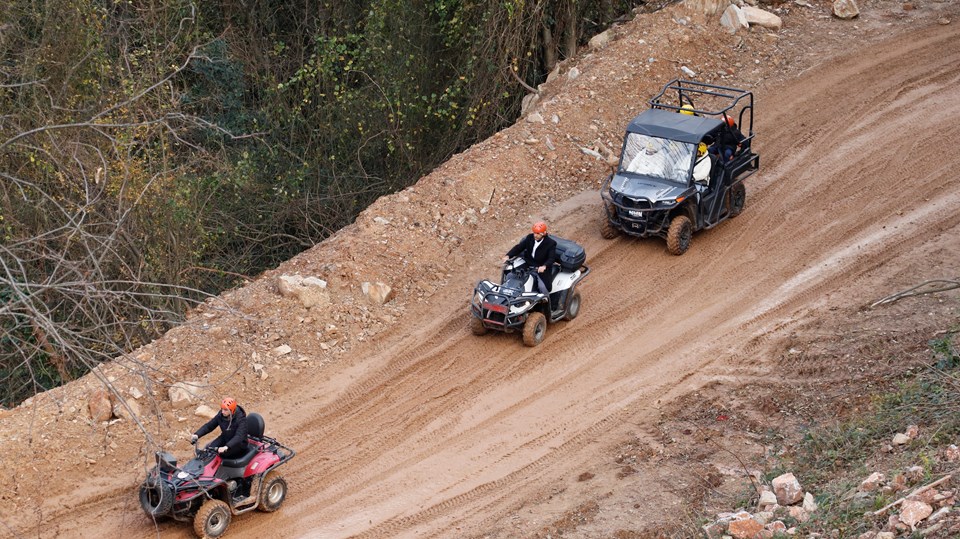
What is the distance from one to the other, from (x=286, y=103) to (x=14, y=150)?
9.40m

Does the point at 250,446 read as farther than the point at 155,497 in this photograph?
Yes

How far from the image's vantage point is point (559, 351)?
50.4 feet

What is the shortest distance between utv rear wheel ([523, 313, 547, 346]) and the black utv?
2651 millimetres

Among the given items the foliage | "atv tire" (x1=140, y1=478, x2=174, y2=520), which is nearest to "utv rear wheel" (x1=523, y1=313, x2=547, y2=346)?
"atv tire" (x1=140, y1=478, x2=174, y2=520)

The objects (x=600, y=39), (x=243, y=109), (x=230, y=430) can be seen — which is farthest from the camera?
(x=243, y=109)

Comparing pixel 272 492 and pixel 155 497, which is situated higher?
pixel 155 497

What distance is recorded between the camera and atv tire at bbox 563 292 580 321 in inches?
624

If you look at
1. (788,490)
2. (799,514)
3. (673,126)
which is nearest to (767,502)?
(788,490)

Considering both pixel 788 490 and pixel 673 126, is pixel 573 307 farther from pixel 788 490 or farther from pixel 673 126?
pixel 788 490

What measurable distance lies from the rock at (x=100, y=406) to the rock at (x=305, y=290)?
308 centimetres

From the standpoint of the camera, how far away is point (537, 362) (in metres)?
15.2

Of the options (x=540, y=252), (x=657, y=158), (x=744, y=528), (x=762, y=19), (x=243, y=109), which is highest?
(x=657, y=158)

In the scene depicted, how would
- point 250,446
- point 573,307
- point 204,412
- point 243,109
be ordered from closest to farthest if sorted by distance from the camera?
point 250,446 → point 204,412 → point 573,307 → point 243,109

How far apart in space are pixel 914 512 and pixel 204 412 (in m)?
8.71
